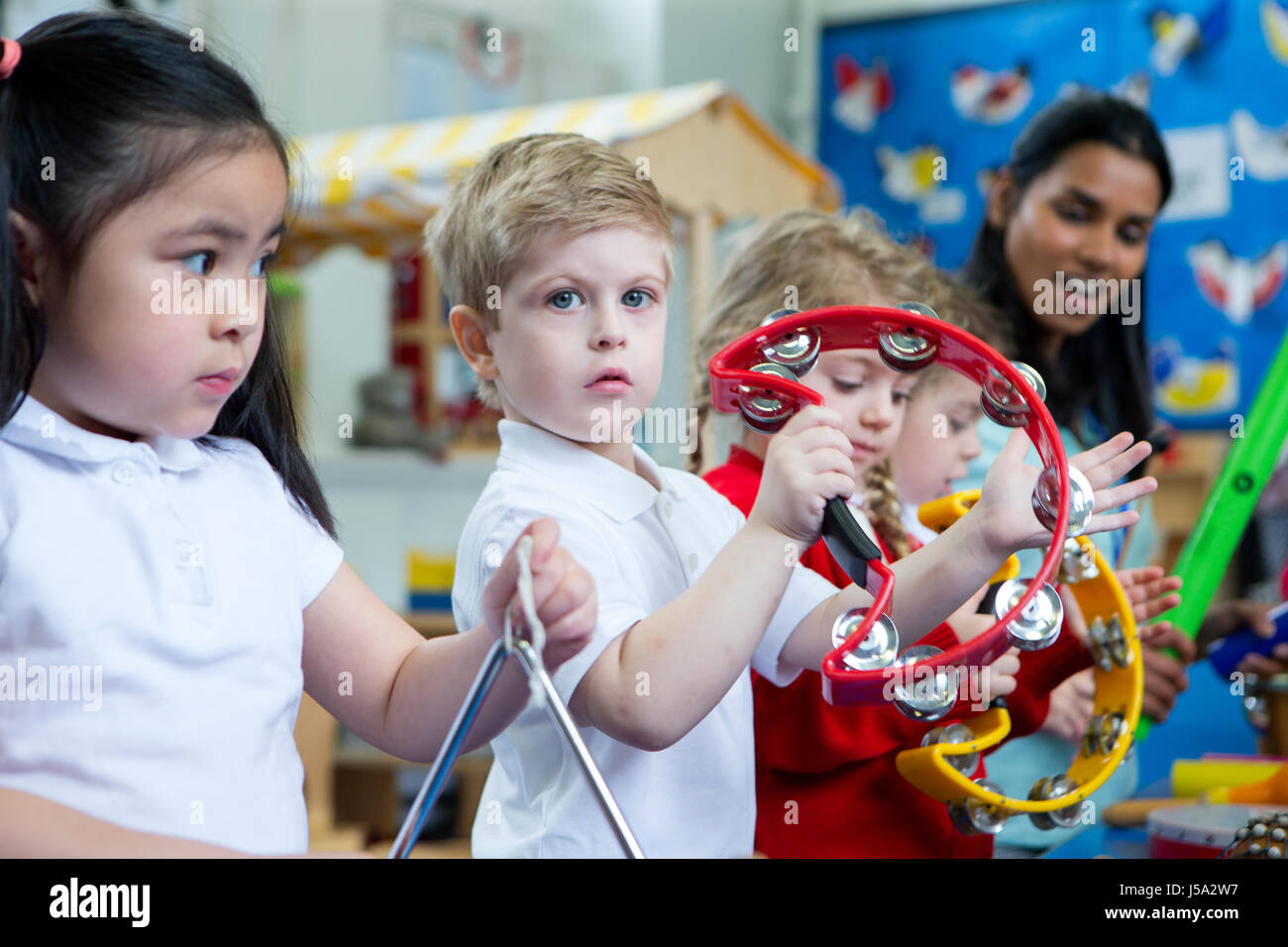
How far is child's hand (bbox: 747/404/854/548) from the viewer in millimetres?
619

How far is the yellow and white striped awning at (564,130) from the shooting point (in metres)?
2.44

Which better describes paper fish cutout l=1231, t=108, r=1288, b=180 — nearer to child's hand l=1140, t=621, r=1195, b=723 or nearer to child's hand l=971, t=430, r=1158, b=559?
child's hand l=1140, t=621, r=1195, b=723

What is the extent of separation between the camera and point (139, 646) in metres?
0.62

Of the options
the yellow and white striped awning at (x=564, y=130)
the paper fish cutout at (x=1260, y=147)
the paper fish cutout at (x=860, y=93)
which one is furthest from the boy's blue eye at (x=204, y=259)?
the paper fish cutout at (x=860, y=93)

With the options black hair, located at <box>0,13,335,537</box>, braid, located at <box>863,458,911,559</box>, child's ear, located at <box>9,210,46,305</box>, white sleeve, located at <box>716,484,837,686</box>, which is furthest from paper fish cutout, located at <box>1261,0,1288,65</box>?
child's ear, located at <box>9,210,46,305</box>

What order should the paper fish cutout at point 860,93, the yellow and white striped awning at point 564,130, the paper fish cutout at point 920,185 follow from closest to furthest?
the yellow and white striped awning at point 564,130, the paper fish cutout at point 920,185, the paper fish cutout at point 860,93

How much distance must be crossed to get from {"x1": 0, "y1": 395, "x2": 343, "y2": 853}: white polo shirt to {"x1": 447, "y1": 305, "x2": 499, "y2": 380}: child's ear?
178 millimetres

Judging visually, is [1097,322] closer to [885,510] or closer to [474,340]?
[885,510]

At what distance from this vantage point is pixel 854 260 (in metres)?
1.01

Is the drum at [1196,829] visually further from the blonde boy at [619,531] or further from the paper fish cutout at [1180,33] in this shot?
the paper fish cutout at [1180,33]

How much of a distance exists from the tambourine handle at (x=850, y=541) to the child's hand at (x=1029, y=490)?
0.38ft

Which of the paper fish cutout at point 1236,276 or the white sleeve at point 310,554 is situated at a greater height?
the white sleeve at point 310,554
